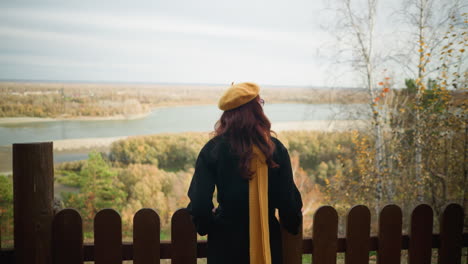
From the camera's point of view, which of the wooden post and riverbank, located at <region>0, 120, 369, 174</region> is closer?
the wooden post

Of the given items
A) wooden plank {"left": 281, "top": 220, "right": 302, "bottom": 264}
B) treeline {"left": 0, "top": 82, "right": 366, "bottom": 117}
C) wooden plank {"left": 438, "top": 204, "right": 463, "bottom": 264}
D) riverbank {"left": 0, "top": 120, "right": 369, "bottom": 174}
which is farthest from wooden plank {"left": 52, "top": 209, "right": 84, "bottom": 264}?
riverbank {"left": 0, "top": 120, "right": 369, "bottom": 174}

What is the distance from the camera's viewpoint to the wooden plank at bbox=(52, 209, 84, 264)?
2.06 m

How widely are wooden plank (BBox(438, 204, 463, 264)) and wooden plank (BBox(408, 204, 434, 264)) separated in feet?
0.41

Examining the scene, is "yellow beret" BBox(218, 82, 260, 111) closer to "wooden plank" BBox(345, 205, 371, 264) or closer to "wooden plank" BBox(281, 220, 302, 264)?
"wooden plank" BBox(281, 220, 302, 264)

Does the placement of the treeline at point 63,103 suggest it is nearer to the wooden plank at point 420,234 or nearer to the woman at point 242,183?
the woman at point 242,183

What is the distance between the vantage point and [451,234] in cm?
247

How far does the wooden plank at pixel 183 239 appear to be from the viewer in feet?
6.88

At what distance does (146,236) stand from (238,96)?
0.95 metres

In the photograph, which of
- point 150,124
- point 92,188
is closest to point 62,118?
point 92,188

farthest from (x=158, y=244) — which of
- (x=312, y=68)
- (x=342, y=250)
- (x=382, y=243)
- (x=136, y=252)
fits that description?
(x=312, y=68)

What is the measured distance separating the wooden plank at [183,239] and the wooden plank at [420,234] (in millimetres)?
1400

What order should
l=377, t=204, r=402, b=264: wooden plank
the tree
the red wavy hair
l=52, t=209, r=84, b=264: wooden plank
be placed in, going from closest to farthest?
1. the red wavy hair
2. l=52, t=209, r=84, b=264: wooden plank
3. l=377, t=204, r=402, b=264: wooden plank
4. the tree

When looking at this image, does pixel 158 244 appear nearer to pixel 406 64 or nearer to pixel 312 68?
pixel 406 64

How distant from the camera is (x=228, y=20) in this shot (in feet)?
34.1
